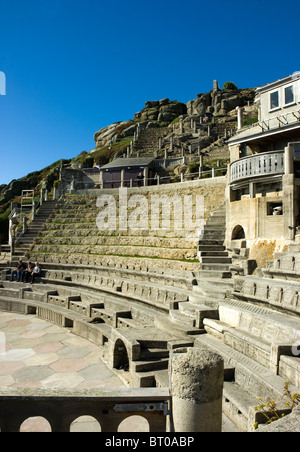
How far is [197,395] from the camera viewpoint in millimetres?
3180

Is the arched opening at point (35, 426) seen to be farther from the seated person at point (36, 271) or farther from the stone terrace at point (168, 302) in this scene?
the seated person at point (36, 271)

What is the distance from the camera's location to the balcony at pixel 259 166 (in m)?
11.1

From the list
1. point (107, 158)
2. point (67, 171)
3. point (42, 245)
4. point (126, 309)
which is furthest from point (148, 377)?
point (107, 158)

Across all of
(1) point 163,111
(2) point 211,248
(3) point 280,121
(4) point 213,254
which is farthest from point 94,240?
(1) point 163,111

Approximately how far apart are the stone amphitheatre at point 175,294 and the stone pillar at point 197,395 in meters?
0.01

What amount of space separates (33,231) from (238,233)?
44.9ft

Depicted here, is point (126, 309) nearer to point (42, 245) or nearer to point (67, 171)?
point (42, 245)

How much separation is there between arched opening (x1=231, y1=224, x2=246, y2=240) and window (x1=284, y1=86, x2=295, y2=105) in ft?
21.1

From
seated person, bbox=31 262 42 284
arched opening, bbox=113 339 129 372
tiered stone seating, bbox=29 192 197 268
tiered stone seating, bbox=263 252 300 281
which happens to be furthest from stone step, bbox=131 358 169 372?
seated person, bbox=31 262 42 284

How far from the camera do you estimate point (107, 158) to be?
5375cm

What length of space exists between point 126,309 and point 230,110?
62.8 metres

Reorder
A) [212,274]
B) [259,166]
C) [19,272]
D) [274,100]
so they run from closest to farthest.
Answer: [212,274], [259,166], [274,100], [19,272]

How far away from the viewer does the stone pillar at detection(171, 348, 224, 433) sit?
10.4ft

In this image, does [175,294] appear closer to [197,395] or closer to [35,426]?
[35,426]
